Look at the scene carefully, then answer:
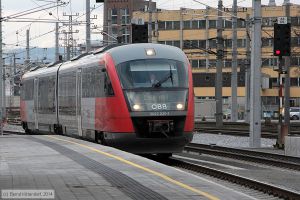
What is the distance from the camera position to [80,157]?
48.8 ft

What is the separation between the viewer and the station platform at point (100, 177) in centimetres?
971

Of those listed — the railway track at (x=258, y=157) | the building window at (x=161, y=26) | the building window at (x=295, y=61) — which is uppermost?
the building window at (x=161, y=26)

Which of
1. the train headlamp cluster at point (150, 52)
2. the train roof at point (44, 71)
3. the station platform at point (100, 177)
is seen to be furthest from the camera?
the train roof at point (44, 71)

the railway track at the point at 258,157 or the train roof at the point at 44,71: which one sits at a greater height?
the train roof at the point at 44,71

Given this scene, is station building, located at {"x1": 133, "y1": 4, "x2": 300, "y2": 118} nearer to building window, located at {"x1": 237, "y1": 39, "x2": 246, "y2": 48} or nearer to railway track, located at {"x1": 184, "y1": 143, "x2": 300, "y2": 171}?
building window, located at {"x1": 237, "y1": 39, "x2": 246, "y2": 48}

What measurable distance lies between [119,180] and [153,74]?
7912 millimetres

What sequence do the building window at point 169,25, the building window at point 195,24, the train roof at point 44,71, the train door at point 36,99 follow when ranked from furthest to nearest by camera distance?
the building window at point 169,25
the building window at point 195,24
the train door at point 36,99
the train roof at point 44,71

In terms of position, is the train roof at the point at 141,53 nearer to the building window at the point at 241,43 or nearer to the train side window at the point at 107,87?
the train side window at the point at 107,87

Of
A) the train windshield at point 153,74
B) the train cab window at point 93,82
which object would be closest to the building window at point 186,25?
the train cab window at point 93,82

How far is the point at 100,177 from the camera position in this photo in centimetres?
1145

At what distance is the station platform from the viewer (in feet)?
31.9

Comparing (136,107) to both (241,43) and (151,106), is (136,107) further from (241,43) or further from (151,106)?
(241,43)

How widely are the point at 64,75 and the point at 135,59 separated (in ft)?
24.7

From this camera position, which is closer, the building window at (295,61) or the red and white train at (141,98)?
the red and white train at (141,98)
